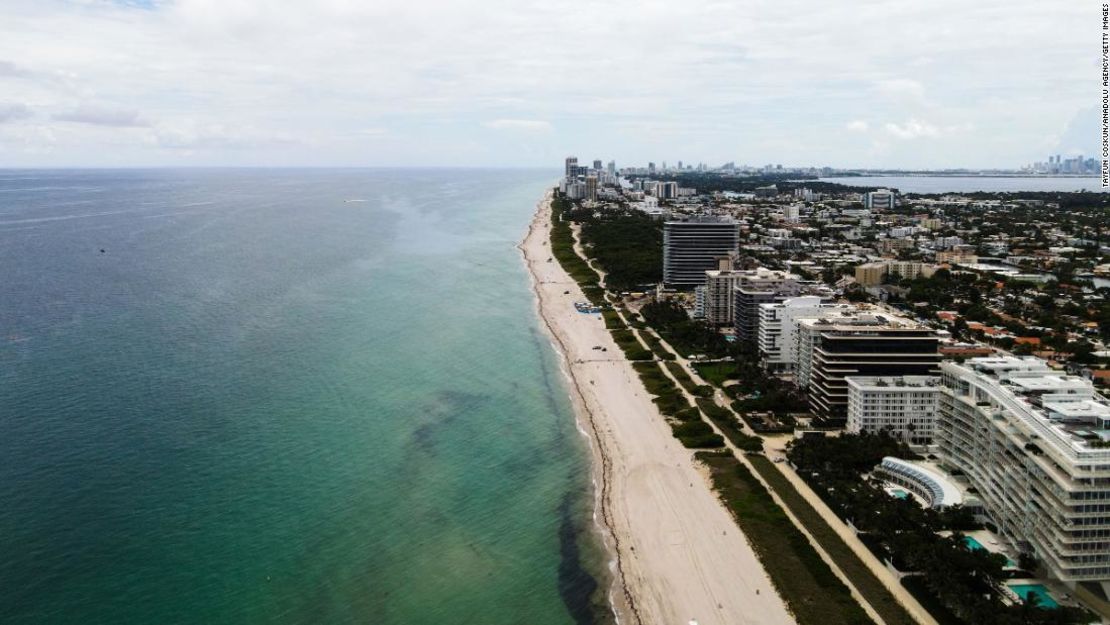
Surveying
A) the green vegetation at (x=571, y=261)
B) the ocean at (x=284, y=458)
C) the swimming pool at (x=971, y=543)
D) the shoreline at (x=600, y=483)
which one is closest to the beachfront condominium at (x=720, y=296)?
the shoreline at (x=600, y=483)

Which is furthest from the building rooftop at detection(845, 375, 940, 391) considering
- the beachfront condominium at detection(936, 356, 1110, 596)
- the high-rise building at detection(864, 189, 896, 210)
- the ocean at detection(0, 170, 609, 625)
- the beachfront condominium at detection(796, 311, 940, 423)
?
the high-rise building at detection(864, 189, 896, 210)

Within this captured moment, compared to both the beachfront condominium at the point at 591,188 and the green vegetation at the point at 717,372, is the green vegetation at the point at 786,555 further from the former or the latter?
the beachfront condominium at the point at 591,188

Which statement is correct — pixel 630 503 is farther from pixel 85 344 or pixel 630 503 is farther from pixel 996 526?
pixel 85 344

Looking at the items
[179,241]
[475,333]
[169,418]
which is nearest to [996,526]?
[169,418]

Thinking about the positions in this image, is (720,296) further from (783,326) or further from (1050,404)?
(1050,404)

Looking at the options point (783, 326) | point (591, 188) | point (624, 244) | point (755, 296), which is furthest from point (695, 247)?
point (591, 188)

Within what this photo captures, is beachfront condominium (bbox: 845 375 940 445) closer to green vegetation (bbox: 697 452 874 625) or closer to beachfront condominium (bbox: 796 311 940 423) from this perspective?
beachfront condominium (bbox: 796 311 940 423)
